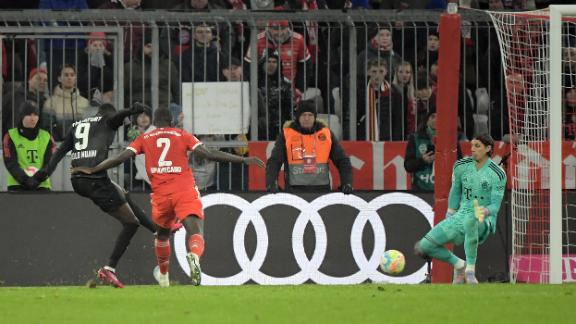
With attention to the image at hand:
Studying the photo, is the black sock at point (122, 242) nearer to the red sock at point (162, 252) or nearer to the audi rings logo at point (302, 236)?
the red sock at point (162, 252)

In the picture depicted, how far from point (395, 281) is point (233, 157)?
4176mm

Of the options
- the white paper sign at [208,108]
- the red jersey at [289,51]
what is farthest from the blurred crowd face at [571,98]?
the white paper sign at [208,108]

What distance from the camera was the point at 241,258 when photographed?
18781 mm

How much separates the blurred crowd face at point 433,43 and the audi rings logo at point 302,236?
6.08 ft

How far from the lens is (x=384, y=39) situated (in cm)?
1828

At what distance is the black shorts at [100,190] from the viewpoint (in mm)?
17391

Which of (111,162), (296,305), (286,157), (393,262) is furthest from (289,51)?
(296,305)

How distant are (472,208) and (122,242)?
395cm

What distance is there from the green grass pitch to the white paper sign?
373cm

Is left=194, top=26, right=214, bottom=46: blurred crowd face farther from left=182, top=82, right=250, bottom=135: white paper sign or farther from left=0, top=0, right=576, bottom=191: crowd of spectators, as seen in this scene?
left=182, top=82, right=250, bottom=135: white paper sign

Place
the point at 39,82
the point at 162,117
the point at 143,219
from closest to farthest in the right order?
1. the point at 162,117
2. the point at 39,82
3. the point at 143,219

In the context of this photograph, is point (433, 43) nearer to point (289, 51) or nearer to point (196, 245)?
point (289, 51)

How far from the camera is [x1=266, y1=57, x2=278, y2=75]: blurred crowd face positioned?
18.3 m

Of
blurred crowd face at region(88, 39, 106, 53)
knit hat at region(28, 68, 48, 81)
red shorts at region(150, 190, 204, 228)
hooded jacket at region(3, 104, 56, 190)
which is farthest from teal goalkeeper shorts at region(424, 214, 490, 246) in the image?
knit hat at region(28, 68, 48, 81)
